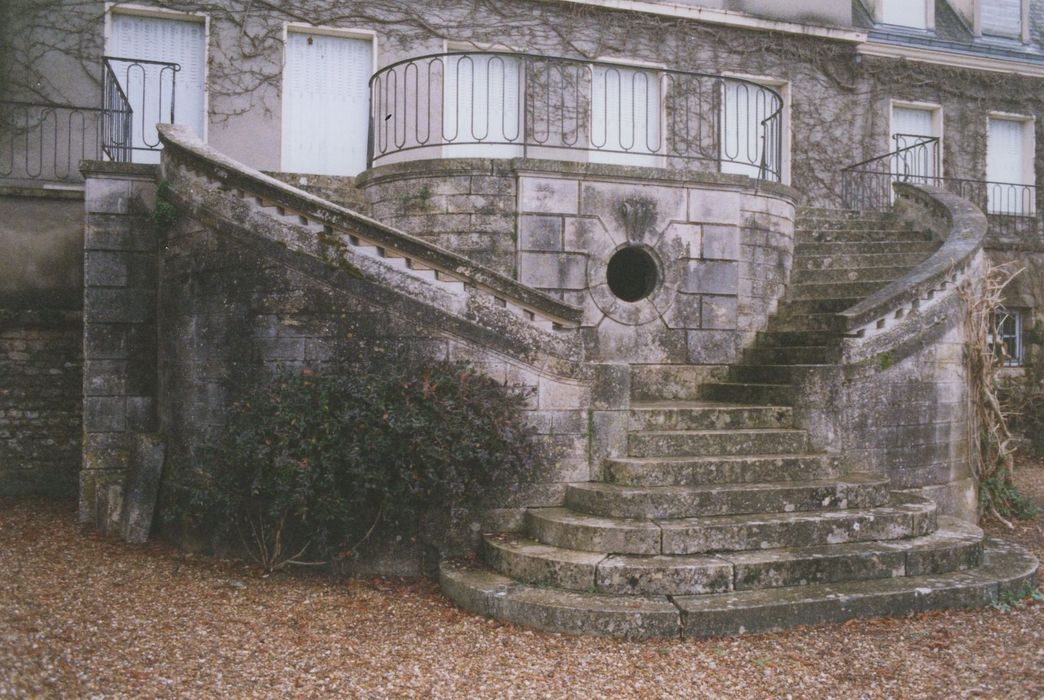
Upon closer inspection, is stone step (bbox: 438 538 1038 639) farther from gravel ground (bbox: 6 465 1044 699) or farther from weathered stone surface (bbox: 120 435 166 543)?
weathered stone surface (bbox: 120 435 166 543)

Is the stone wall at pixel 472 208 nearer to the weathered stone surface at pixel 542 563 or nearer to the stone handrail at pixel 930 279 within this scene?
the weathered stone surface at pixel 542 563

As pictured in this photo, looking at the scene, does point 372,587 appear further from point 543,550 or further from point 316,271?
point 316,271

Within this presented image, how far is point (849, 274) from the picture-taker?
8.55 metres

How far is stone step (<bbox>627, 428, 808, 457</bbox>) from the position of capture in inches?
244

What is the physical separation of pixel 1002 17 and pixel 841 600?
13690mm

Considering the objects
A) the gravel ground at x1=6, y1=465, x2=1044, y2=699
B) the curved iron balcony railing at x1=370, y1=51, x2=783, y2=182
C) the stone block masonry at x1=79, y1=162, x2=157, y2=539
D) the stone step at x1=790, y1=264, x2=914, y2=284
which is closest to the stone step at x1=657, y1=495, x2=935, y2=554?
the gravel ground at x1=6, y1=465, x2=1044, y2=699

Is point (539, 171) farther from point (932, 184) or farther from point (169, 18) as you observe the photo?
point (932, 184)

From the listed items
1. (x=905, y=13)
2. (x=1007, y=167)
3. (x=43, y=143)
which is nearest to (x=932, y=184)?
(x=1007, y=167)

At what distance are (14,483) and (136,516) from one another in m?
2.74

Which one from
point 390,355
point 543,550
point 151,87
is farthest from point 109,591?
point 151,87

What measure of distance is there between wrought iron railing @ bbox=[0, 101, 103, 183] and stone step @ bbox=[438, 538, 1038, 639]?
6.84m

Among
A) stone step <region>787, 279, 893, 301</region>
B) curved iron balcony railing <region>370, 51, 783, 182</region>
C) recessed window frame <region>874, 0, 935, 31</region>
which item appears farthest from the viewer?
recessed window frame <region>874, 0, 935, 31</region>

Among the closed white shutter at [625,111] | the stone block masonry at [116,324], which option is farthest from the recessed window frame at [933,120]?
the stone block masonry at [116,324]

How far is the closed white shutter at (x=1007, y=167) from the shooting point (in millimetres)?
13961
